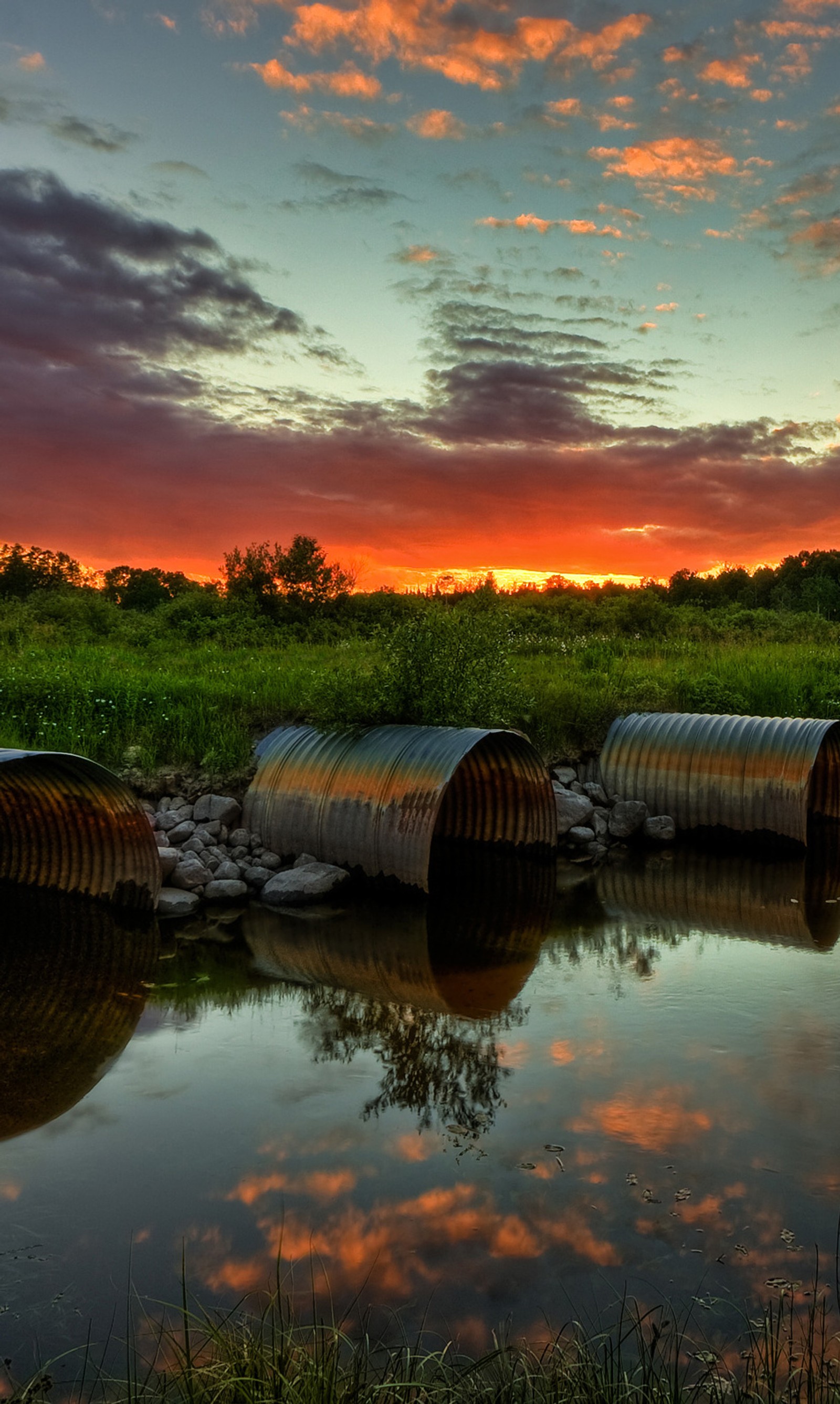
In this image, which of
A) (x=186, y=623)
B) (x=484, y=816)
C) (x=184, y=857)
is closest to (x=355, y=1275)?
(x=184, y=857)

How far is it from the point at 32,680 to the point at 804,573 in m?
68.0

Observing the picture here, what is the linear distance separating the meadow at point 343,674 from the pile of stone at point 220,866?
38.6 inches

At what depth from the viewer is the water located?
15.0 feet

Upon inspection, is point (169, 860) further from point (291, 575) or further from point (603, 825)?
point (291, 575)

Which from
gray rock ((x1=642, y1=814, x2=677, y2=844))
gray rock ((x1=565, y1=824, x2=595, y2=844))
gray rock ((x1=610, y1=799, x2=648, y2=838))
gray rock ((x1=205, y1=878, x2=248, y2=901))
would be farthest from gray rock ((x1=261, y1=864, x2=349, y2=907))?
gray rock ((x1=642, y1=814, x2=677, y2=844))

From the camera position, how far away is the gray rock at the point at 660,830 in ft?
49.8

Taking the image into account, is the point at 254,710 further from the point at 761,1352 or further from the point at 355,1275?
the point at 761,1352

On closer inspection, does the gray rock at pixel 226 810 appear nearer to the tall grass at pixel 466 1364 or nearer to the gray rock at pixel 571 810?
the gray rock at pixel 571 810

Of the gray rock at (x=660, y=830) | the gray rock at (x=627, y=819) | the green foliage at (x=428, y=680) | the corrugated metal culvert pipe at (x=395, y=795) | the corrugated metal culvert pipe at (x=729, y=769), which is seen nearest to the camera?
the corrugated metal culvert pipe at (x=395, y=795)

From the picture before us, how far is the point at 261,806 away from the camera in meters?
12.7

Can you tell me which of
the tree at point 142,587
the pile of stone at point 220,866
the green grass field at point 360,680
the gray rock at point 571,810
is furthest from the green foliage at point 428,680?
the tree at point 142,587

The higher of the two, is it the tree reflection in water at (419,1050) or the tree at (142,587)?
the tree at (142,587)

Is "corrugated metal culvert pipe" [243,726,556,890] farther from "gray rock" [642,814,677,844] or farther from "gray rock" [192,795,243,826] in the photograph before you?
"gray rock" [642,814,677,844]

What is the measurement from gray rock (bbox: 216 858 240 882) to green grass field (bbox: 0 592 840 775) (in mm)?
2181
